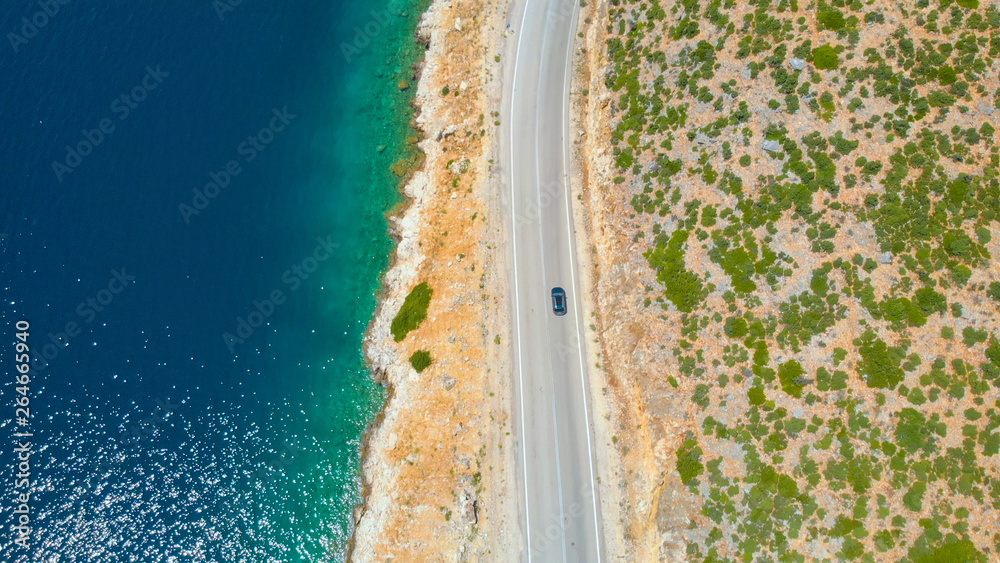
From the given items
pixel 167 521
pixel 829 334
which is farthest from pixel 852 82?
pixel 167 521

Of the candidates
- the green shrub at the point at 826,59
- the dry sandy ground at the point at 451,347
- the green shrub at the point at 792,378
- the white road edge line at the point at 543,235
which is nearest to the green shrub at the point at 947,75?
the green shrub at the point at 826,59

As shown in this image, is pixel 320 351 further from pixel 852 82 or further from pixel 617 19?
pixel 852 82

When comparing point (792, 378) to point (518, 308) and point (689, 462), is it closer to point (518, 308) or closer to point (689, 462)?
point (689, 462)

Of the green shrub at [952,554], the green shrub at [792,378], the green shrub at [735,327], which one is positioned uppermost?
the green shrub at [735,327]

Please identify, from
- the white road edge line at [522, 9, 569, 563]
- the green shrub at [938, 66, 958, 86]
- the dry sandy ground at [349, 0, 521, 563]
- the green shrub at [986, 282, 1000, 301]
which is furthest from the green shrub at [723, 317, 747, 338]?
the green shrub at [938, 66, 958, 86]

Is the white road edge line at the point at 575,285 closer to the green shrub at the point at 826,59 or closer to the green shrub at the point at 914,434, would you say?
the green shrub at the point at 826,59

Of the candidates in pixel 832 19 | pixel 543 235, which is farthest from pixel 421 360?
pixel 832 19

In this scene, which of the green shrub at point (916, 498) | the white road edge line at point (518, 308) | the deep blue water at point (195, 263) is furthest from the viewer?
the deep blue water at point (195, 263)

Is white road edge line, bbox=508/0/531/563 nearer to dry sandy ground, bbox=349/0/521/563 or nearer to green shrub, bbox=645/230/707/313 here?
dry sandy ground, bbox=349/0/521/563
